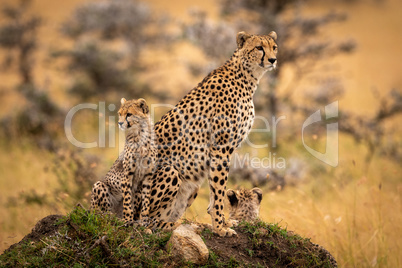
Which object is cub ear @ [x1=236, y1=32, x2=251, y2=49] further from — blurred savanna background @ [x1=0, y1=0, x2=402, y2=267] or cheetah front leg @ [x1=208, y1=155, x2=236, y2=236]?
blurred savanna background @ [x1=0, y1=0, x2=402, y2=267]

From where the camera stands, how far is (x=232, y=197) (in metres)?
5.09

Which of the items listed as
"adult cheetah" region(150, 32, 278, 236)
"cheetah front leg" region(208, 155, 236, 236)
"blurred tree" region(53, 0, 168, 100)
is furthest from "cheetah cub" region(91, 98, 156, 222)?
"blurred tree" region(53, 0, 168, 100)

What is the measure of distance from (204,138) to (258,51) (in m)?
1.00

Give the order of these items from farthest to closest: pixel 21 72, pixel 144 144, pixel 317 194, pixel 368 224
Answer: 1. pixel 21 72
2. pixel 317 194
3. pixel 368 224
4. pixel 144 144

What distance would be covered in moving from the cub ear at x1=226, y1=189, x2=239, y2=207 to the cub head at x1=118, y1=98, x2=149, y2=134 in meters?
1.24

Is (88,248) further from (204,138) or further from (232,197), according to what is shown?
(232,197)

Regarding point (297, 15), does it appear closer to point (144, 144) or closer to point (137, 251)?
point (144, 144)

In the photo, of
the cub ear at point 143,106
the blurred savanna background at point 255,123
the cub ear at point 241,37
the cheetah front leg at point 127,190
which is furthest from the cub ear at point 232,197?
the cub ear at point 241,37

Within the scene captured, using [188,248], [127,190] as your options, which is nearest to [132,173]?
[127,190]

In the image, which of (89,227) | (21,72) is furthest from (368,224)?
(21,72)

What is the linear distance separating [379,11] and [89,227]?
25.7 m

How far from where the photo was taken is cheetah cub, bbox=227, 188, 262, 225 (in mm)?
5020

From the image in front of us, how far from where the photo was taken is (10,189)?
8625 mm

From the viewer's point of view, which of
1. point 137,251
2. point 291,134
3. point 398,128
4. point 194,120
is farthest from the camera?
point 398,128
